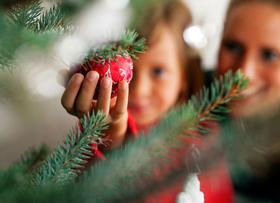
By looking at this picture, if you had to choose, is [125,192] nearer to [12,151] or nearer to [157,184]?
[157,184]

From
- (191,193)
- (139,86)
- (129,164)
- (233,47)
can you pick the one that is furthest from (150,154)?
(233,47)

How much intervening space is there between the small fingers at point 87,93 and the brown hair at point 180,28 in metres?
0.36

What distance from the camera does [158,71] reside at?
79cm

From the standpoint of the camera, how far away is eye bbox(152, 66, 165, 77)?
0.78m

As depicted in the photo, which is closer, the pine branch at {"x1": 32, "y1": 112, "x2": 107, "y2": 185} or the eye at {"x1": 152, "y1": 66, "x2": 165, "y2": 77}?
the pine branch at {"x1": 32, "y1": 112, "x2": 107, "y2": 185}

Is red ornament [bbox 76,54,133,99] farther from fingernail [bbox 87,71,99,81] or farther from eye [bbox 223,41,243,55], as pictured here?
eye [bbox 223,41,243,55]

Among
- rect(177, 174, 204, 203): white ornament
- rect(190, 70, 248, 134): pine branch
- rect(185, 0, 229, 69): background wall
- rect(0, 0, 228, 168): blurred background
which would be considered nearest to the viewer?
rect(190, 70, 248, 134): pine branch

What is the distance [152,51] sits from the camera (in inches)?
30.4

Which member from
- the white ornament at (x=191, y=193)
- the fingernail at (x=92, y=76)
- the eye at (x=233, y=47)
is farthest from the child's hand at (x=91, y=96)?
the eye at (x=233, y=47)

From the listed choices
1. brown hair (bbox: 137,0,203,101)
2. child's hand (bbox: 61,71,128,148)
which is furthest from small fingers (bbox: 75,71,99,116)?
brown hair (bbox: 137,0,203,101)

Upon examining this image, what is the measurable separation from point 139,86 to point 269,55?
274 mm

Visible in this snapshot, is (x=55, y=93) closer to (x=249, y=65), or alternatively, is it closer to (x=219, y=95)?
(x=249, y=65)

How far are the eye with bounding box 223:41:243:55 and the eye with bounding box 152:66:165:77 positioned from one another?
6.3 inches

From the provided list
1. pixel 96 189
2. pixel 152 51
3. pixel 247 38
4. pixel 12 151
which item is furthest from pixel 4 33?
pixel 12 151
